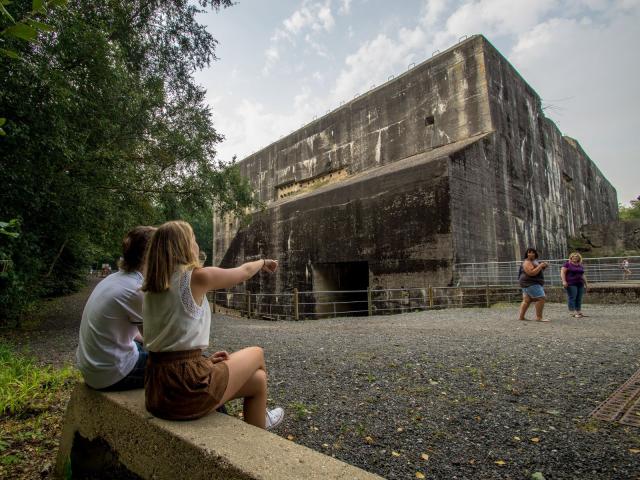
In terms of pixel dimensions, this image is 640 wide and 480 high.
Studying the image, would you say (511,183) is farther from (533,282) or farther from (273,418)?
(273,418)

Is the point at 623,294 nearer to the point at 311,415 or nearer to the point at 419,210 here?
the point at 419,210

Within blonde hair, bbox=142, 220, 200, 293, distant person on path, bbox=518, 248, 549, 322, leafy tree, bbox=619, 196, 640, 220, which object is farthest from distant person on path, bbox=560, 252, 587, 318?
Answer: leafy tree, bbox=619, 196, 640, 220

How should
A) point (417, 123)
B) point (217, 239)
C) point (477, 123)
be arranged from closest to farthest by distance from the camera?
1. point (477, 123)
2. point (417, 123)
3. point (217, 239)

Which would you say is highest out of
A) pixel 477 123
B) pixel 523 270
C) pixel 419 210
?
pixel 477 123

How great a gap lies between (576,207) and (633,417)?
2107cm

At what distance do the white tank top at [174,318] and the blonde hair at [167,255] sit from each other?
3cm

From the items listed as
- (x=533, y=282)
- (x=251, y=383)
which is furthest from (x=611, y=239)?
(x=251, y=383)

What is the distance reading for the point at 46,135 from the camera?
4957 millimetres

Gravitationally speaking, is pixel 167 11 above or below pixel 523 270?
above

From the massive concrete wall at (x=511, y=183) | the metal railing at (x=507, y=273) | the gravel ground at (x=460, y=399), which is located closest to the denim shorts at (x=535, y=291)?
the gravel ground at (x=460, y=399)

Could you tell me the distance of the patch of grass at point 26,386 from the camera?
2764 millimetres

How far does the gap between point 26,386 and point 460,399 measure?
11.6 feet

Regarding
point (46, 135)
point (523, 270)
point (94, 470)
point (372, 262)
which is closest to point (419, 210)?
point (372, 262)

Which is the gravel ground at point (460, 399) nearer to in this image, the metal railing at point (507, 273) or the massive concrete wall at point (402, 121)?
the metal railing at point (507, 273)
